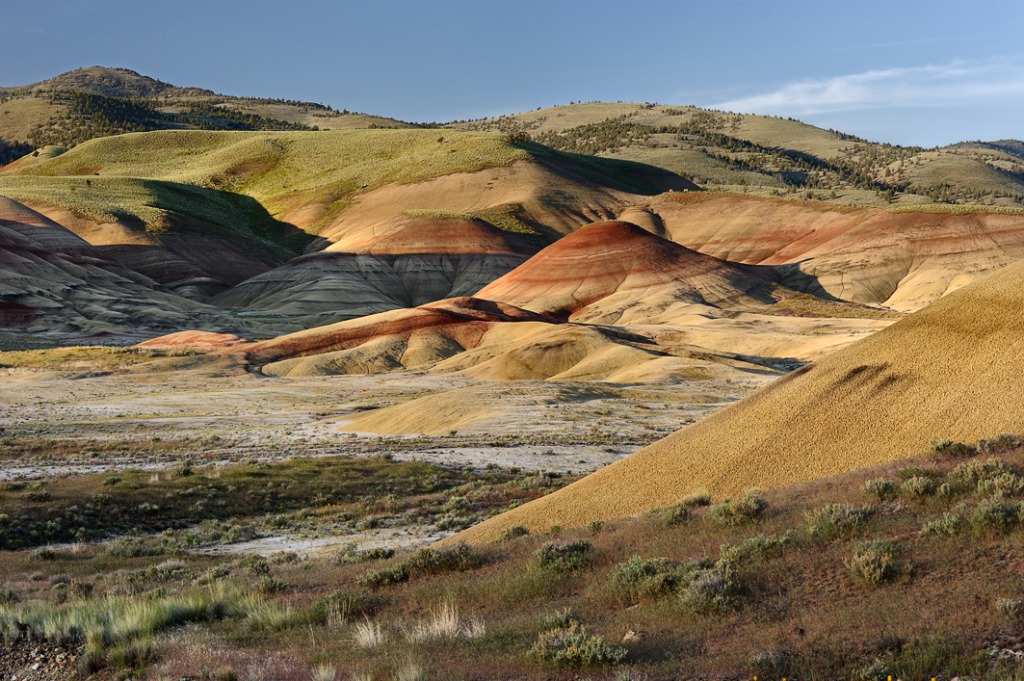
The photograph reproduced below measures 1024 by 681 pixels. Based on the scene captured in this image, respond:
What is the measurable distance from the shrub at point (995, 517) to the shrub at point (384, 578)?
6553 mm

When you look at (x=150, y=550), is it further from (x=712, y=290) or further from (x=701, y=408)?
(x=712, y=290)

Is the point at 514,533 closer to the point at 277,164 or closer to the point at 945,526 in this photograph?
the point at 945,526

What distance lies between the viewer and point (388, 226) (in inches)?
5477

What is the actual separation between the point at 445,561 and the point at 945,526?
5.85 metres

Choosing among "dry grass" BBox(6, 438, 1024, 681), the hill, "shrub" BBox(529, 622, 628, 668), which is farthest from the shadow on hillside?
"shrub" BBox(529, 622, 628, 668)

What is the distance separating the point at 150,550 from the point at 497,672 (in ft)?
49.7

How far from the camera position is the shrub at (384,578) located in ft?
37.3

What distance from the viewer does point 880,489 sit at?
10.7 m

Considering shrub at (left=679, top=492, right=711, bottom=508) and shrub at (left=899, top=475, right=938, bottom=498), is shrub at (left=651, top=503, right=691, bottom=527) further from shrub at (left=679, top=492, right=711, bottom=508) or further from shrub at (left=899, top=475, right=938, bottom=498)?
shrub at (left=899, top=475, right=938, bottom=498)

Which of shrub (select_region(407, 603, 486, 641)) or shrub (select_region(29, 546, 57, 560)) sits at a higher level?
shrub (select_region(407, 603, 486, 641))

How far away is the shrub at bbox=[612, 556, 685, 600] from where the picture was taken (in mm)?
8977

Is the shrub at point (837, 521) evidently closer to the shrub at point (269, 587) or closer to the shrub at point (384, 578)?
the shrub at point (384, 578)

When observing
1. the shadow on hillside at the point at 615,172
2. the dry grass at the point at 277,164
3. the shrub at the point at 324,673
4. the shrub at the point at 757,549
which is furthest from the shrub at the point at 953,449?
the shadow on hillside at the point at 615,172

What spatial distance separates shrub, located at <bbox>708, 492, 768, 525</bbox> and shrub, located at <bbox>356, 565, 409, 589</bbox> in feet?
13.0
